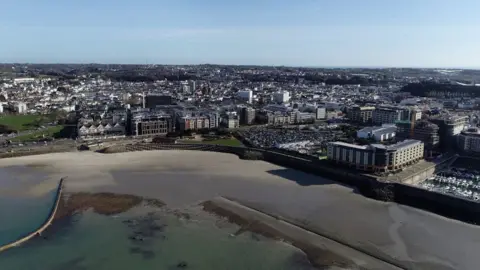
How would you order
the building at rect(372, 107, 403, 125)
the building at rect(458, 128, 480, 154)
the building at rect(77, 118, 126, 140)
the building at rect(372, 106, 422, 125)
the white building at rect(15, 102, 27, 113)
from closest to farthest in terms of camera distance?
the building at rect(458, 128, 480, 154) → the building at rect(77, 118, 126, 140) → the building at rect(372, 106, 422, 125) → the building at rect(372, 107, 403, 125) → the white building at rect(15, 102, 27, 113)

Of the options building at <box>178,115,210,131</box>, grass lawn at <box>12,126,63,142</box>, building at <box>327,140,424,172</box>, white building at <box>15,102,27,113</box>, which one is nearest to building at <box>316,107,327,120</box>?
building at <box>178,115,210,131</box>

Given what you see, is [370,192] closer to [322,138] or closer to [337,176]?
[337,176]

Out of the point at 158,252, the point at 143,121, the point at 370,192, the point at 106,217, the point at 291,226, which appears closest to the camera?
the point at 158,252

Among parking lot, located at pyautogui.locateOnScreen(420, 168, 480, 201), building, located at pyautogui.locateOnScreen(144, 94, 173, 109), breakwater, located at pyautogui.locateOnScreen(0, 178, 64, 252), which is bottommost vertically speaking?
breakwater, located at pyautogui.locateOnScreen(0, 178, 64, 252)

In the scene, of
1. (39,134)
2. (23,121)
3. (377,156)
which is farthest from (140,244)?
(23,121)

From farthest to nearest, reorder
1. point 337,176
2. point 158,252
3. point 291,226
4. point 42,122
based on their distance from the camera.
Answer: point 42,122, point 337,176, point 291,226, point 158,252

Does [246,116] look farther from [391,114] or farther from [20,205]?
[20,205]

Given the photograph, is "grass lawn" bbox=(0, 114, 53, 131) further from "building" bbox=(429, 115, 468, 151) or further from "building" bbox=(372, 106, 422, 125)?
"building" bbox=(429, 115, 468, 151)

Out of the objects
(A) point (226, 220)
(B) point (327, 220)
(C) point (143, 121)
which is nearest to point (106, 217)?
(A) point (226, 220)
